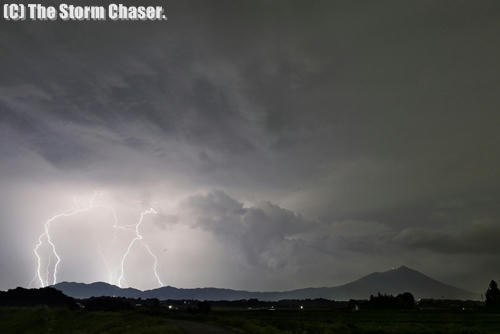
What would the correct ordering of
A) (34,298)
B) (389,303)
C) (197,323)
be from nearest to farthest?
(197,323)
(34,298)
(389,303)

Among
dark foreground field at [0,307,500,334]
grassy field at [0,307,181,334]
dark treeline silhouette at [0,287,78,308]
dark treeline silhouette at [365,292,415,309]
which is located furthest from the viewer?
dark treeline silhouette at [365,292,415,309]

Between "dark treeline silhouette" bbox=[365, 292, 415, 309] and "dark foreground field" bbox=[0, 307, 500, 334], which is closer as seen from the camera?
"dark foreground field" bbox=[0, 307, 500, 334]

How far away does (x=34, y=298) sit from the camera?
114 m

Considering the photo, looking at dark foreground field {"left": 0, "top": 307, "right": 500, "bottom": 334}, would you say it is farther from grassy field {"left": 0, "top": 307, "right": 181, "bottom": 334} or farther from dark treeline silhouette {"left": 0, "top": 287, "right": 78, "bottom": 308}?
dark treeline silhouette {"left": 0, "top": 287, "right": 78, "bottom": 308}

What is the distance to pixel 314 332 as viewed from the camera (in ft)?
145

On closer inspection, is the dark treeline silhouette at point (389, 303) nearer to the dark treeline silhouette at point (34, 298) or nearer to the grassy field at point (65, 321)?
the grassy field at point (65, 321)

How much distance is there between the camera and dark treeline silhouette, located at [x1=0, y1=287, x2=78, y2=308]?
112 meters

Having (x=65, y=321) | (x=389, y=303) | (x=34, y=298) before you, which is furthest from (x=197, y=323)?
(x=389, y=303)

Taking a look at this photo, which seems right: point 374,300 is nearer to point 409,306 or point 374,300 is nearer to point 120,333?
point 409,306

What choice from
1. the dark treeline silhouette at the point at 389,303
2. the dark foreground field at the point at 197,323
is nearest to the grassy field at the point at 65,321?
the dark foreground field at the point at 197,323

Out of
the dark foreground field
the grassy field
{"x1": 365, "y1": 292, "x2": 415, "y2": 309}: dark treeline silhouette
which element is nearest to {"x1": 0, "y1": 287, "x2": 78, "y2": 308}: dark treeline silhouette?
the dark foreground field

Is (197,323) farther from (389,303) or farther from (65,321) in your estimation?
(389,303)

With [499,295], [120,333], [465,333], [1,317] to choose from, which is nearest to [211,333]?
[120,333]

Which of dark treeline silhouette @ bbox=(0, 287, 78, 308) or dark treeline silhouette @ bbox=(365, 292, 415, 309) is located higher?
dark treeline silhouette @ bbox=(0, 287, 78, 308)
